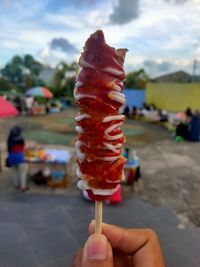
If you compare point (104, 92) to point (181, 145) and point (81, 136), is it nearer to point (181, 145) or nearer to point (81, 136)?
point (81, 136)

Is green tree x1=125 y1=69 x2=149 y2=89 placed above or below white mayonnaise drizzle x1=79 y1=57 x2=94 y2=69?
above

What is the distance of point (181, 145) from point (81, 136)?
11.5 meters

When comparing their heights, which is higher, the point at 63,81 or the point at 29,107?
the point at 63,81

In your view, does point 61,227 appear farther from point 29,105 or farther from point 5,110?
point 29,105

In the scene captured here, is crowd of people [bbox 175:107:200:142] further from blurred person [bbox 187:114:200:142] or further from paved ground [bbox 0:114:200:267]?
paved ground [bbox 0:114:200:267]

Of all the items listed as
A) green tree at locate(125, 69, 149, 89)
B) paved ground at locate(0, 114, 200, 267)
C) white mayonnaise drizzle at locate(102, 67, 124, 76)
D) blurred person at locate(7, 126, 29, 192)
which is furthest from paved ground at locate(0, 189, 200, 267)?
green tree at locate(125, 69, 149, 89)

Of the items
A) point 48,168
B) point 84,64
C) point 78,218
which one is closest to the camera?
point 84,64

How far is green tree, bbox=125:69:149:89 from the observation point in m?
32.0

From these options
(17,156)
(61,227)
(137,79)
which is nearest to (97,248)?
(61,227)

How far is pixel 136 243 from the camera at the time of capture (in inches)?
93.7

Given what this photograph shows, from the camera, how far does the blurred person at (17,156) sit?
6969mm

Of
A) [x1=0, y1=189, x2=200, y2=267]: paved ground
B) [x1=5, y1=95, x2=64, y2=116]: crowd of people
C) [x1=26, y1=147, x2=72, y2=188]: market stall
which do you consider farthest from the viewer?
[x1=5, y1=95, x2=64, y2=116]: crowd of people

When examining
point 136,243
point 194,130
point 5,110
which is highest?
point 5,110

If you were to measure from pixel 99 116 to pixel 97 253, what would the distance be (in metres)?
1.03
